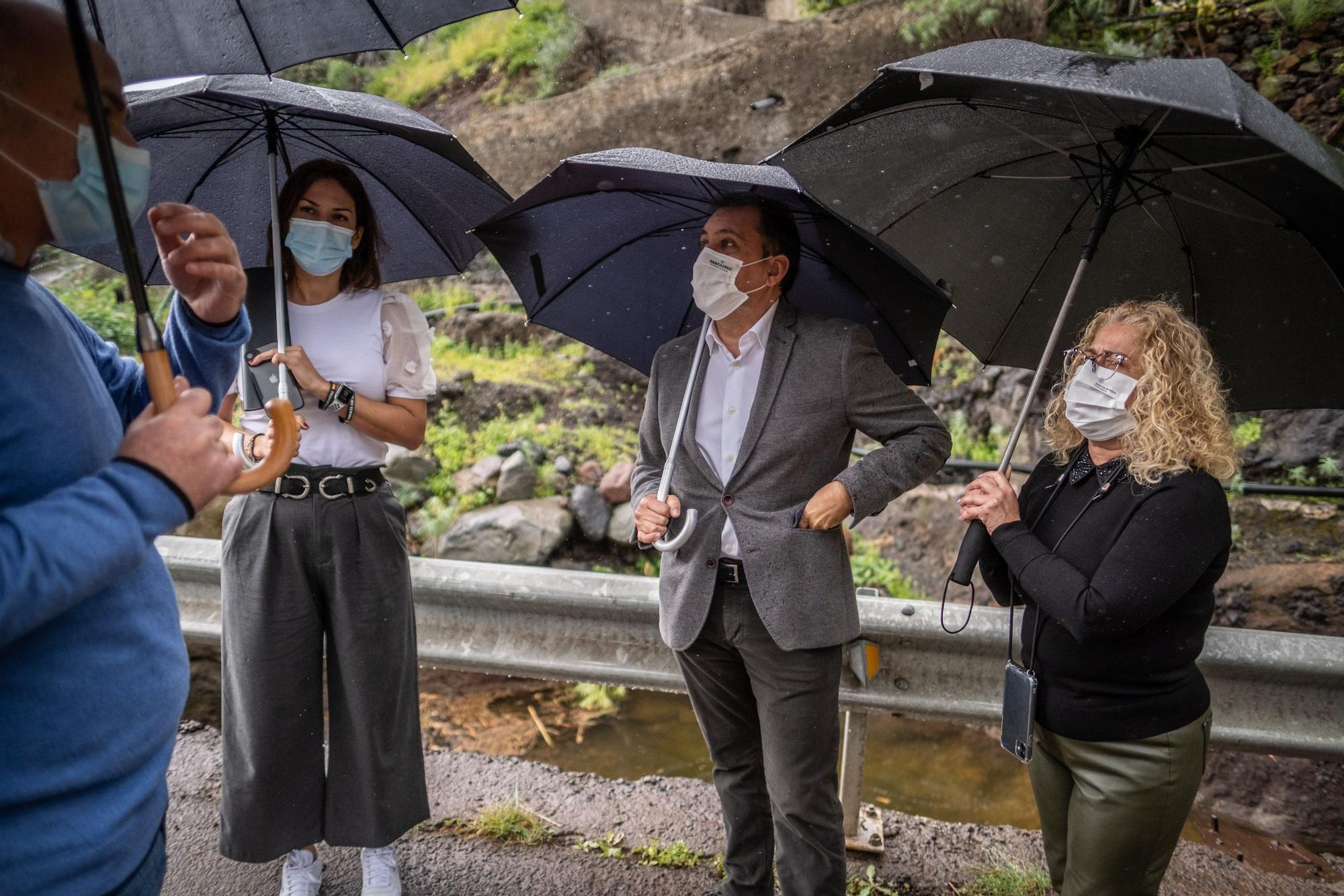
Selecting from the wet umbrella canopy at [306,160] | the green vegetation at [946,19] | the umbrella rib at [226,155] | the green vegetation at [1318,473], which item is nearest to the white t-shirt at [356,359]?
the wet umbrella canopy at [306,160]

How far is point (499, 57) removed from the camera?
15641mm

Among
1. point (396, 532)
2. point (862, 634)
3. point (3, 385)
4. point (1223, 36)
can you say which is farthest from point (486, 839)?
point (1223, 36)

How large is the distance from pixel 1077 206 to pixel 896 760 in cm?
327

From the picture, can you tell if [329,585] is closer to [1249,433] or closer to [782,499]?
[782,499]

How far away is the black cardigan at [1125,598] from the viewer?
2.09 meters

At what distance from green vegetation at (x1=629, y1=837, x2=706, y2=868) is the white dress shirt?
45.5 inches

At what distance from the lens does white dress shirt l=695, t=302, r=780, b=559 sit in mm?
2559

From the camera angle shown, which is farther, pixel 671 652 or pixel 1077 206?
pixel 671 652

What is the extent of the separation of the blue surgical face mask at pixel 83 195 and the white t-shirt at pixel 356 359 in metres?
1.22

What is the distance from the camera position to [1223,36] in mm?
7102

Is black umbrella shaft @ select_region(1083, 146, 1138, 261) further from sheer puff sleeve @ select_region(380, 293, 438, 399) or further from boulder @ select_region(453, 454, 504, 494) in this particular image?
boulder @ select_region(453, 454, 504, 494)

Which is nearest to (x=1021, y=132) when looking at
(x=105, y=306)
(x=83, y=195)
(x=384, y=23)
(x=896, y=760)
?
(x=384, y=23)

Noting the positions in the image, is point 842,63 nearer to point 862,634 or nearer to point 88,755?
point 862,634

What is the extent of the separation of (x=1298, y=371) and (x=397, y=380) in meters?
2.54
